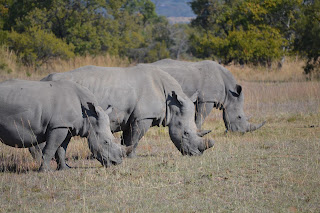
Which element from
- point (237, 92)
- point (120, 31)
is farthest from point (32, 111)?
point (120, 31)

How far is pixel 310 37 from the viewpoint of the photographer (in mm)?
24672

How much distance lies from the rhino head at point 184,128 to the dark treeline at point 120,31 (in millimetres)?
16054

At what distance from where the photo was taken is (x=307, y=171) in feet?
22.0

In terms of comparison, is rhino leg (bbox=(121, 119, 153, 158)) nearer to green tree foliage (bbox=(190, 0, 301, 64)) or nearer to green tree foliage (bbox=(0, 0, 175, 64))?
green tree foliage (bbox=(0, 0, 175, 64))

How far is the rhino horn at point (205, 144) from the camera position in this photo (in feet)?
26.7

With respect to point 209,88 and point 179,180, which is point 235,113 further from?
point 179,180

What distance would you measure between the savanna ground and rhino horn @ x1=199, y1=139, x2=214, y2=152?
0.13m

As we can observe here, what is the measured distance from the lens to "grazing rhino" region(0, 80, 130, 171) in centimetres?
685

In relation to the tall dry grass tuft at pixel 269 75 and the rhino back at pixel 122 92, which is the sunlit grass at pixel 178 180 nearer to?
the rhino back at pixel 122 92

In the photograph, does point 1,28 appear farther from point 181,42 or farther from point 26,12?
point 181,42

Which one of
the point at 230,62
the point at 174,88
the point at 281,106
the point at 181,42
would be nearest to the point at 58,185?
the point at 174,88

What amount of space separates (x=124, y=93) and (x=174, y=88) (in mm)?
966

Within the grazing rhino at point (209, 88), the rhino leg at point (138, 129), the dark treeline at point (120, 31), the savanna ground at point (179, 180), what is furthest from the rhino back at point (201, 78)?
the dark treeline at point (120, 31)

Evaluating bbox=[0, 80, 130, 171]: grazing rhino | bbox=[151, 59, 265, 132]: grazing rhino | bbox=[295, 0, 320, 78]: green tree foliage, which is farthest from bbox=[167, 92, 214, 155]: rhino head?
bbox=[295, 0, 320, 78]: green tree foliage
